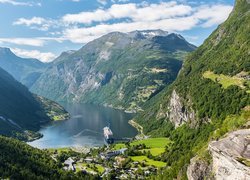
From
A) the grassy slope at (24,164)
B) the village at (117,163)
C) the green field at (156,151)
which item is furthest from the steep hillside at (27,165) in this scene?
the green field at (156,151)

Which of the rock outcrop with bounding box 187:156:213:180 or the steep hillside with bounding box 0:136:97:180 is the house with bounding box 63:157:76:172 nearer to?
the steep hillside with bounding box 0:136:97:180

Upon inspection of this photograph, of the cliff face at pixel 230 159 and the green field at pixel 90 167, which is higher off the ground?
the cliff face at pixel 230 159

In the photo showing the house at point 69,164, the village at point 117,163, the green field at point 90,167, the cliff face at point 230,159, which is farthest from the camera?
the house at point 69,164

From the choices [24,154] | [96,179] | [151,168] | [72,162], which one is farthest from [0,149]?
[151,168]

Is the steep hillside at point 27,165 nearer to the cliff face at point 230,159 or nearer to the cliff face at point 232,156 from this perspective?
the cliff face at point 230,159

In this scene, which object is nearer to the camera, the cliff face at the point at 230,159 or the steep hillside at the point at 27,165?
the cliff face at the point at 230,159

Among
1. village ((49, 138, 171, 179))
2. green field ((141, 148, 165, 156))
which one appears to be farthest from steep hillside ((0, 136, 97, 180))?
green field ((141, 148, 165, 156))

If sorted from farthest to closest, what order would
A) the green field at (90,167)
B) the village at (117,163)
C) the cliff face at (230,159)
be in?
the green field at (90,167) < the village at (117,163) < the cliff face at (230,159)
